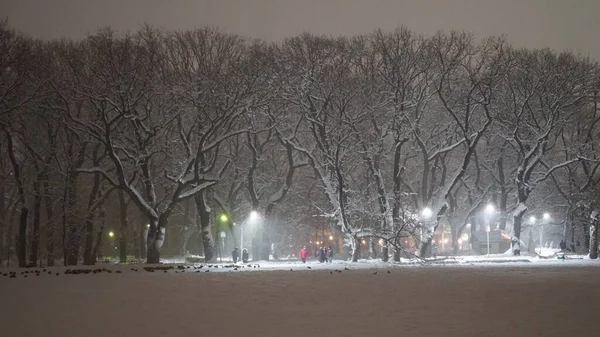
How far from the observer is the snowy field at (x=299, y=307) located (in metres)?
14.2

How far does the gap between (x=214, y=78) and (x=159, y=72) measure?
11.9ft

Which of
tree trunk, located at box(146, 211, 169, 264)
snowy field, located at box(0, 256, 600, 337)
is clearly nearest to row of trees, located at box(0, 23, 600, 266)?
tree trunk, located at box(146, 211, 169, 264)

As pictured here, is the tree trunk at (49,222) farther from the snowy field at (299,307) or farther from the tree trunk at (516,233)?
the tree trunk at (516,233)

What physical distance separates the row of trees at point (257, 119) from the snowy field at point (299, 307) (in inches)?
639

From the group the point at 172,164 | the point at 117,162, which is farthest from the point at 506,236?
the point at 117,162

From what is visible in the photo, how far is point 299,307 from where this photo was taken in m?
17.6

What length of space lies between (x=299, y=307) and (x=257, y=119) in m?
32.3

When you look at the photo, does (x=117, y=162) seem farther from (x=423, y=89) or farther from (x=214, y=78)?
(x=423, y=89)

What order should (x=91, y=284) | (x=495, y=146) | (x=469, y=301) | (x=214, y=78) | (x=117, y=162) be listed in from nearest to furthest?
(x=469, y=301) → (x=91, y=284) → (x=117, y=162) → (x=214, y=78) → (x=495, y=146)

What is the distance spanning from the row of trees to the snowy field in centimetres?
1623

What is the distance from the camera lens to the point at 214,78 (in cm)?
4284

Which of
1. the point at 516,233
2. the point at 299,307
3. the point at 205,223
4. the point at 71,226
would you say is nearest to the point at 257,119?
the point at 205,223

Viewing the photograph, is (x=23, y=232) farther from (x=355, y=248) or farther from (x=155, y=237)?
(x=355, y=248)

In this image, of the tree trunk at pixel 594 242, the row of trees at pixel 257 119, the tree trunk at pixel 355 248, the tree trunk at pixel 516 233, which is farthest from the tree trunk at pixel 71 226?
the tree trunk at pixel 594 242
